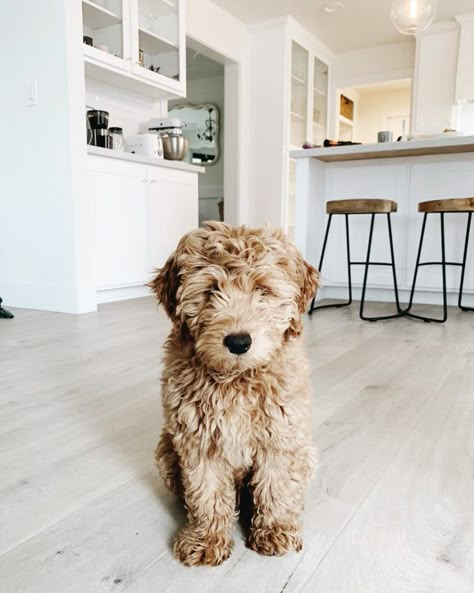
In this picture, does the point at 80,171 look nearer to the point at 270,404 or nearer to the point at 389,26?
the point at 270,404

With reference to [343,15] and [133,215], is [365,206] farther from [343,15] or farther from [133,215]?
[343,15]

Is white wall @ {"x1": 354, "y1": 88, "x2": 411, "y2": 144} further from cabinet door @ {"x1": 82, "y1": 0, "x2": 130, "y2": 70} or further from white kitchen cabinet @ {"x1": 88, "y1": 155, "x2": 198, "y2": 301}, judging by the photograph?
cabinet door @ {"x1": 82, "y1": 0, "x2": 130, "y2": 70}

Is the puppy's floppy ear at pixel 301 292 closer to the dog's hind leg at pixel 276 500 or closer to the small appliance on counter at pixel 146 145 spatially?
the dog's hind leg at pixel 276 500

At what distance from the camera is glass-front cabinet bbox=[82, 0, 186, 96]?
3.35 meters

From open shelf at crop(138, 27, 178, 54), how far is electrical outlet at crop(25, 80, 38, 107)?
3.67 ft

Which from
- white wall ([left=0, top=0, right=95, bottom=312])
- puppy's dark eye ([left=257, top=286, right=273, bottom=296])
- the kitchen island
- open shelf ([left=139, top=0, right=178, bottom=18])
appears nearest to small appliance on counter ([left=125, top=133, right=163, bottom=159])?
white wall ([left=0, top=0, right=95, bottom=312])

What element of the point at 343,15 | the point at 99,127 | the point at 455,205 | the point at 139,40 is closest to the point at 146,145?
the point at 99,127

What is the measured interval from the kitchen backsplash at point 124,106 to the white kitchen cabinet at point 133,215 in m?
0.67

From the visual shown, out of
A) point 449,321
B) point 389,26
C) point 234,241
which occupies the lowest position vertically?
point 449,321

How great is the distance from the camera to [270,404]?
75 cm

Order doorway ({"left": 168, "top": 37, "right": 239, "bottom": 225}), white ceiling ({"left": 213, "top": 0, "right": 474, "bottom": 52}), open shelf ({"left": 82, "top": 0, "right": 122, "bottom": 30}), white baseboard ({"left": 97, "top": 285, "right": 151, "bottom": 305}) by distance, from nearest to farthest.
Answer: open shelf ({"left": 82, "top": 0, "right": 122, "bottom": 30})
white baseboard ({"left": 97, "top": 285, "right": 151, "bottom": 305})
white ceiling ({"left": 213, "top": 0, "right": 474, "bottom": 52})
doorway ({"left": 168, "top": 37, "right": 239, "bottom": 225})

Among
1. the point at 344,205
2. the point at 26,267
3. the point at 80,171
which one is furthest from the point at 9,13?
the point at 344,205

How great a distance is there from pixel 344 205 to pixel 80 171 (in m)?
1.60

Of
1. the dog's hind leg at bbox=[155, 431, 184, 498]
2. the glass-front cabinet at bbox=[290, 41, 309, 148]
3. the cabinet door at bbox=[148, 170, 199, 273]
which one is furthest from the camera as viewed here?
the glass-front cabinet at bbox=[290, 41, 309, 148]
